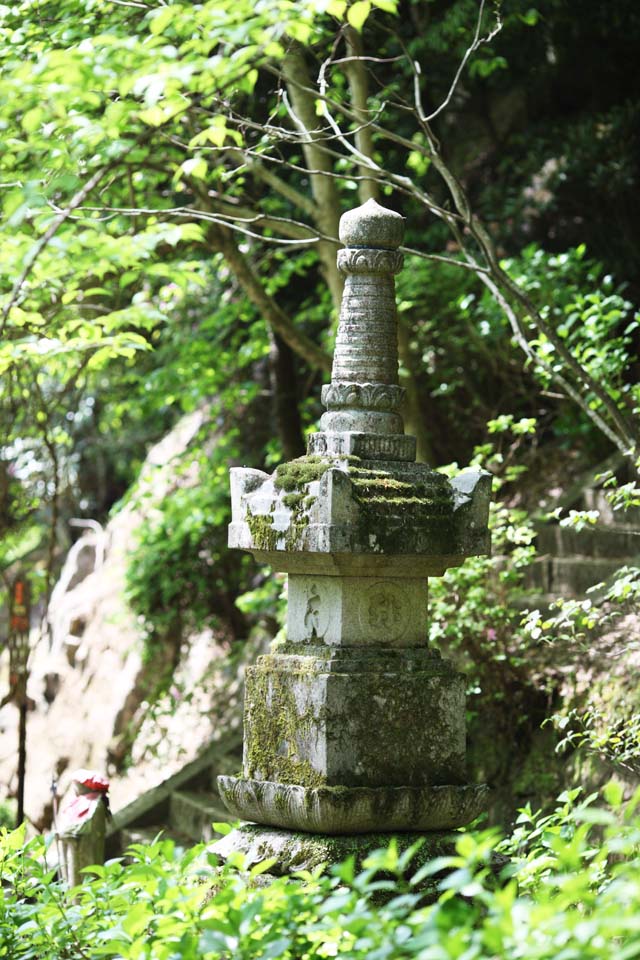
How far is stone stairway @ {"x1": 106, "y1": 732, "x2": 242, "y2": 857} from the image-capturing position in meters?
8.40

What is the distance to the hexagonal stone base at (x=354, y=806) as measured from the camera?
14.0 feet

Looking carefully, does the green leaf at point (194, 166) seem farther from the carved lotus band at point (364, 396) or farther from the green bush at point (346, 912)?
the green bush at point (346, 912)

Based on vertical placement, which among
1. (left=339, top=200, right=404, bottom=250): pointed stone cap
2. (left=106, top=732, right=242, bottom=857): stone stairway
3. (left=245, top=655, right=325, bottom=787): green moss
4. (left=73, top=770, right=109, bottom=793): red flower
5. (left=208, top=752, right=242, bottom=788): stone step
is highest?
(left=339, top=200, right=404, bottom=250): pointed stone cap

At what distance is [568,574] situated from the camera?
7.47 m

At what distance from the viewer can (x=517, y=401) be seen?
31.5 feet

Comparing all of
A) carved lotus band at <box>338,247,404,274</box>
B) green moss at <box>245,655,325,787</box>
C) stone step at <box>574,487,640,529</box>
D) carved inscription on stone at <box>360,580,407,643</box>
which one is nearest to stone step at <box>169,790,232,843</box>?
stone step at <box>574,487,640,529</box>

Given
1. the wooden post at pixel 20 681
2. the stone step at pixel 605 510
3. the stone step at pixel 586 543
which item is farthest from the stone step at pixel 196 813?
the stone step at pixel 605 510

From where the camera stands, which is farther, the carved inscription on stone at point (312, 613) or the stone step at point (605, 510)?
the stone step at point (605, 510)

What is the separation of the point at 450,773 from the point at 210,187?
6.76m

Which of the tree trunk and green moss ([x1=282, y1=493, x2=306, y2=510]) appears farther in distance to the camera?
the tree trunk

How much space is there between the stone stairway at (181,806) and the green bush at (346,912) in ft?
12.6

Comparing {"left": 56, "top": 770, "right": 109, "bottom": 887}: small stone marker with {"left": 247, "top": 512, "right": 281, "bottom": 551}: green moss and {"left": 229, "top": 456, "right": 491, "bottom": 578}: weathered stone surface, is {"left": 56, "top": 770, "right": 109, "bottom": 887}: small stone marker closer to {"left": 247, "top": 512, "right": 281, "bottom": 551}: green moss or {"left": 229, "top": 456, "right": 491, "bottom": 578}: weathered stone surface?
{"left": 229, "top": 456, "right": 491, "bottom": 578}: weathered stone surface

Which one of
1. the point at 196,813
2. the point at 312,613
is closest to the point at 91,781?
the point at 196,813

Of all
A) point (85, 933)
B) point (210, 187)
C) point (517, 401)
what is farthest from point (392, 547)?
point (210, 187)
